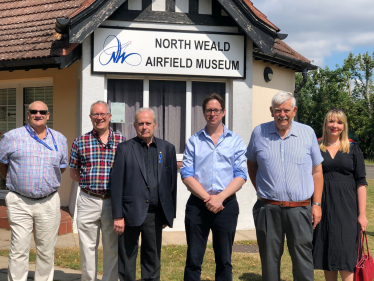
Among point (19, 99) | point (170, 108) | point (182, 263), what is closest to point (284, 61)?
point (170, 108)

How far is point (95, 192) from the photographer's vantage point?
14.6ft

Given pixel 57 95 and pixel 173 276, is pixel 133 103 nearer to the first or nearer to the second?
pixel 57 95

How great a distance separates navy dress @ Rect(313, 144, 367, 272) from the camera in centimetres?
465

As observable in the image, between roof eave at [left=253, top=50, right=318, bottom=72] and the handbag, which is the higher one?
roof eave at [left=253, top=50, right=318, bottom=72]

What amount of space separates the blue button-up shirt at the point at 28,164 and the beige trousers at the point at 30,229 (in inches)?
4.4

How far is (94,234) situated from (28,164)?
940mm

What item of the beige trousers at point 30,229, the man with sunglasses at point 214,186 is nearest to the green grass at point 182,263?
the beige trousers at point 30,229

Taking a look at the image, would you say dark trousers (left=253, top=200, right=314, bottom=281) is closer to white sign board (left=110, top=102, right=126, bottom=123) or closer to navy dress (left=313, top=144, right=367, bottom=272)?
navy dress (left=313, top=144, right=367, bottom=272)

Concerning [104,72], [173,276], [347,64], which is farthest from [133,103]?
[347,64]

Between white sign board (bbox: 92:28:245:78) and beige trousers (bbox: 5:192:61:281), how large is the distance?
3.62m

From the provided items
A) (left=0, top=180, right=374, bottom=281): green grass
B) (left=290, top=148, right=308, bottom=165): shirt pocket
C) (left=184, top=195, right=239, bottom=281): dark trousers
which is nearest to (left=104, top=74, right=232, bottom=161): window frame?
(left=0, top=180, right=374, bottom=281): green grass

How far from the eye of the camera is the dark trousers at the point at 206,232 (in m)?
4.29

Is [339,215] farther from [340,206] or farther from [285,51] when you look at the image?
[285,51]

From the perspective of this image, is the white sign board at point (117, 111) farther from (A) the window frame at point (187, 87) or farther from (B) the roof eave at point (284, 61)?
(B) the roof eave at point (284, 61)
